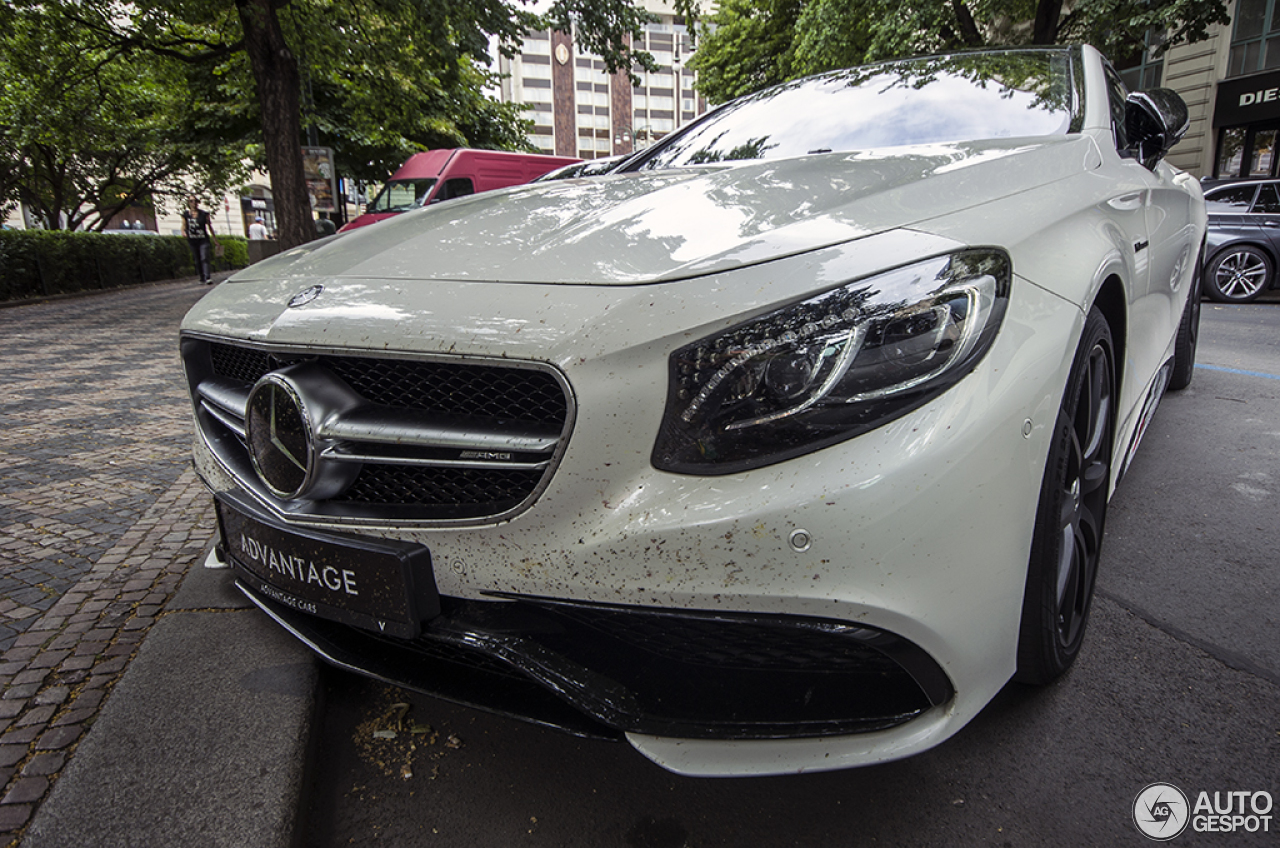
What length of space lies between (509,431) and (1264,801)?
1506 millimetres

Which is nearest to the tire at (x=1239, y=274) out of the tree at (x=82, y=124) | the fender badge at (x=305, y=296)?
the fender badge at (x=305, y=296)

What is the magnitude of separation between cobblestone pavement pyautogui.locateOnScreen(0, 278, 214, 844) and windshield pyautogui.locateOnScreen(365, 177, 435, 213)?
10155 mm

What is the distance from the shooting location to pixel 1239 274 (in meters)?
9.59

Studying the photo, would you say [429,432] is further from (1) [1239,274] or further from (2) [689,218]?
(1) [1239,274]

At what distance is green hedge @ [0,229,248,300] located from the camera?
41.8 feet

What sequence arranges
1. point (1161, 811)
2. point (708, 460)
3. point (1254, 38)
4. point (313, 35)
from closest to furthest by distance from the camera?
point (708, 460), point (1161, 811), point (313, 35), point (1254, 38)

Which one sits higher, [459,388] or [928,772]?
[459,388]

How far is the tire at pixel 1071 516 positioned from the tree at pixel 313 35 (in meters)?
9.14

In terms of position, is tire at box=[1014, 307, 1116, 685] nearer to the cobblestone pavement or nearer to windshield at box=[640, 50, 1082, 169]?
windshield at box=[640, 50, 1082, 169]

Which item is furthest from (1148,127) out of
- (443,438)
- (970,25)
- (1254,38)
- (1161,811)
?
(1254,38)

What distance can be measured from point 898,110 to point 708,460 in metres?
1.72

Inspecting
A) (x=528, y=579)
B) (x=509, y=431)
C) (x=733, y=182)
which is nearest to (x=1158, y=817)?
(x=528, y=579)

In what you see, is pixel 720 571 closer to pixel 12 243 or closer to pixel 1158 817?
pixel 1158 817

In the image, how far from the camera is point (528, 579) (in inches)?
49.4
